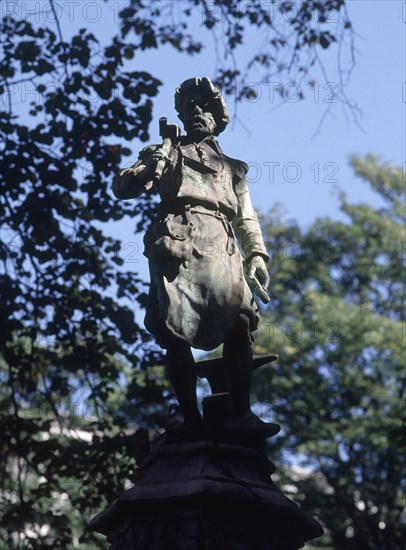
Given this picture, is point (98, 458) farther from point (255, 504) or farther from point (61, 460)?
point (255, 504)

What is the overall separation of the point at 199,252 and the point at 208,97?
4.25 ft

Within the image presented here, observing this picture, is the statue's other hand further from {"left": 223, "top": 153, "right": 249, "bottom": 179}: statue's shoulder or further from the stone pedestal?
the stone pedestal

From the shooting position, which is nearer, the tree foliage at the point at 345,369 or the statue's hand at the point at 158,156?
the statue's hand at the point at 158,156

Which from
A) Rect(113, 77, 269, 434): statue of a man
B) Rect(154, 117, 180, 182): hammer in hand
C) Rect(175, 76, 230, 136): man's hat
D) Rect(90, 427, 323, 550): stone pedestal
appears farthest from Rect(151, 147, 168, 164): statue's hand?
Rect(90, 427, 323, 550): stone pedestal

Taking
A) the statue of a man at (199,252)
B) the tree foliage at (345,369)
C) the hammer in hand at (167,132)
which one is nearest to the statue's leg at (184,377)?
the statue of a man at (199,252)

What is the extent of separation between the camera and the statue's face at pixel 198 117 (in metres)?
6.18

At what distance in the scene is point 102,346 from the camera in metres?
9.17

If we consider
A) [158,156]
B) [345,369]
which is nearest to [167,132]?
[158,156]

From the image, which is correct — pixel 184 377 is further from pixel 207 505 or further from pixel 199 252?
pixel 207 505

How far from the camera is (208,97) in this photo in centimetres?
620

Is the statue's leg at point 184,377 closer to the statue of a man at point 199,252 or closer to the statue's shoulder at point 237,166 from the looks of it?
the statue of a man at point 199,252

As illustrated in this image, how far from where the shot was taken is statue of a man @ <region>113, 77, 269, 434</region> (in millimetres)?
5383

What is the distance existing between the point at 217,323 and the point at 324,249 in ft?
57.8

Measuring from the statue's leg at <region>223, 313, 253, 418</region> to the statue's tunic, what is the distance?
88 mm
